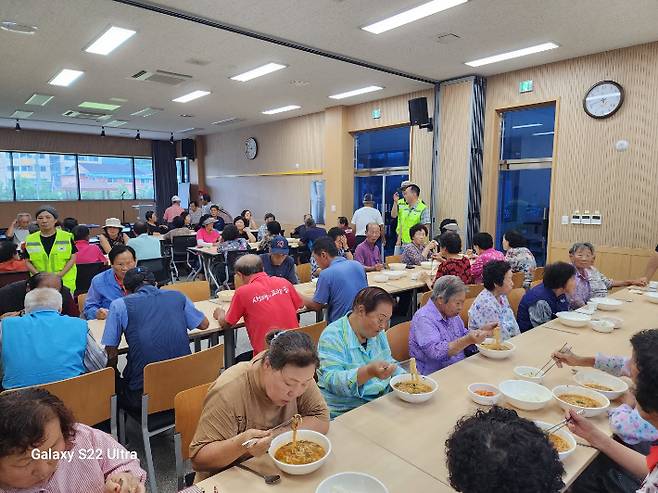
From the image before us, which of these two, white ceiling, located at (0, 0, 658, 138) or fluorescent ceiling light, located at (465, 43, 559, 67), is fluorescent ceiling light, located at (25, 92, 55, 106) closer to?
white ceiling, located at (0, 0, 658, 138)

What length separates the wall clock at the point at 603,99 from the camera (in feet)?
17.9

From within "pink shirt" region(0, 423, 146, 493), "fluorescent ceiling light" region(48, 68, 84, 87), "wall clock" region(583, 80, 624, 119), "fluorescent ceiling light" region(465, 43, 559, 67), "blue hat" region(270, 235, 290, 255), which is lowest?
"pink shirt" region(0, 423, 146, 493)

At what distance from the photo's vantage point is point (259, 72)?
21.3 feet

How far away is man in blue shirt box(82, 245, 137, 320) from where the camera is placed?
131 inches

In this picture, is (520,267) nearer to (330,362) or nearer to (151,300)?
(330,362)

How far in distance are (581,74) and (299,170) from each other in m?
6.20

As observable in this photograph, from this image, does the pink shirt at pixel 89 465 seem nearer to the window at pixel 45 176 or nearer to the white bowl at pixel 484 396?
the white bowl at pixel 484 396

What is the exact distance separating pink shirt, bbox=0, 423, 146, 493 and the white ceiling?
4.07 m

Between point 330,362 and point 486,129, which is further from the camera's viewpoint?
point 486,129

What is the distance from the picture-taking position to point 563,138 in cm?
601

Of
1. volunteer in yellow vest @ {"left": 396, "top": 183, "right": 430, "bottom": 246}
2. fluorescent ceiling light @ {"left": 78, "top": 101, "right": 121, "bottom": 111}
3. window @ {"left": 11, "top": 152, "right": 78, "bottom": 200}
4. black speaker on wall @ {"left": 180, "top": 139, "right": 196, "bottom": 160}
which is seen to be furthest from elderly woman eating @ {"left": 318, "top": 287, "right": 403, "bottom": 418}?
window @ {"left": 11, "top": 152, "right": 78, "bottom": 200}

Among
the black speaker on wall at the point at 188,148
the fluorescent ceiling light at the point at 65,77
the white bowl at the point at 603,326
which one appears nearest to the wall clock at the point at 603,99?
the white bowl at the point at 603,326

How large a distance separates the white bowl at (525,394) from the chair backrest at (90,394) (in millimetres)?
1936

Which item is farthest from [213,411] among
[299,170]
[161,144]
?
[161,144]
